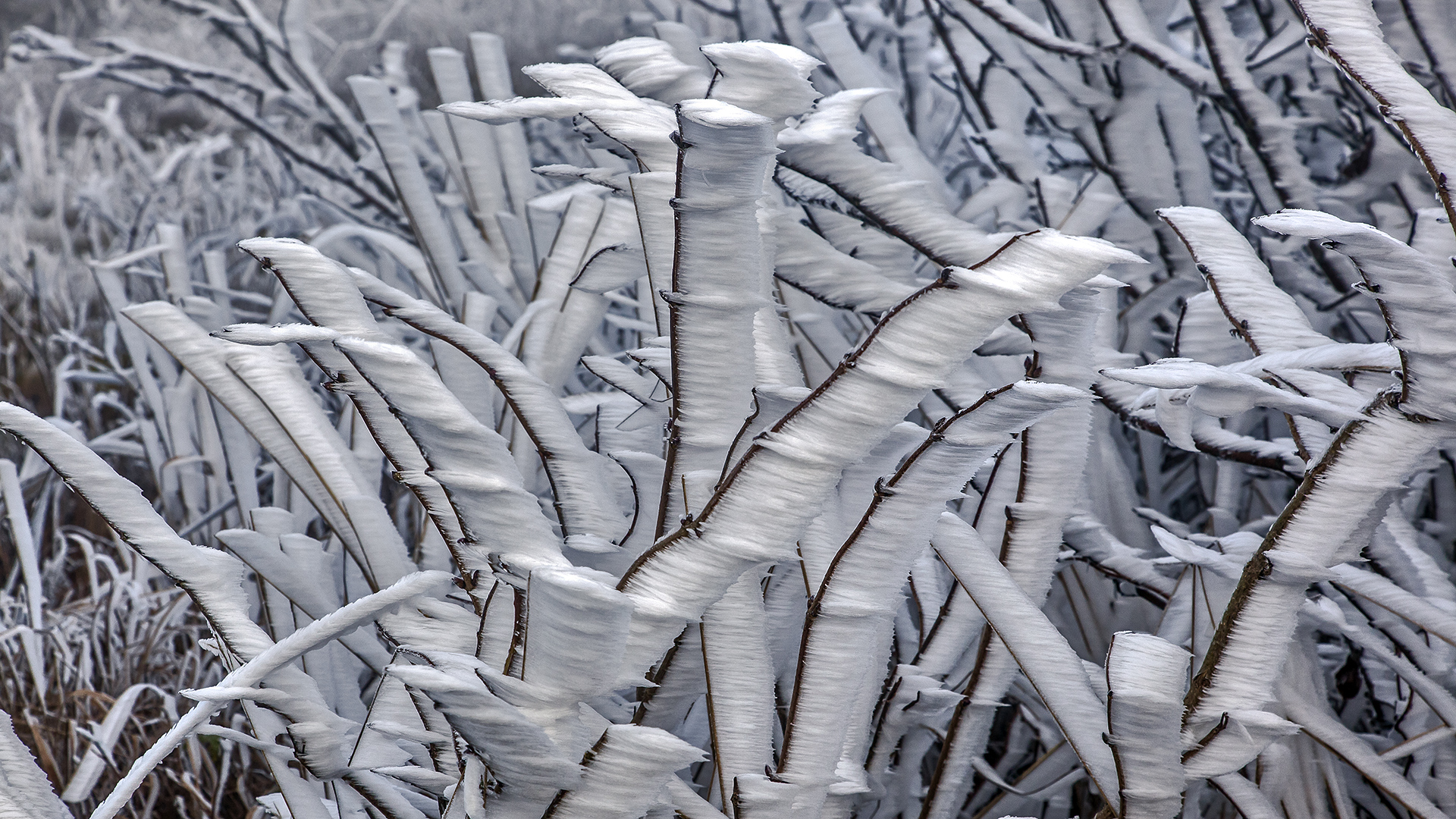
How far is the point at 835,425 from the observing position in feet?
1.05

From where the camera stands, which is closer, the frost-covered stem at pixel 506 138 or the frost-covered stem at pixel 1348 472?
the frost-covered stem at pixel 1348 472

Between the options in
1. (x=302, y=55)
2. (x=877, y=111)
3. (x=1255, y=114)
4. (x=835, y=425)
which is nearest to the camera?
(x=835, y=425)

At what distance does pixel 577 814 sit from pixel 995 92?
1.96 feet

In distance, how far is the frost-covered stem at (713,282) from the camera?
11.6 inches

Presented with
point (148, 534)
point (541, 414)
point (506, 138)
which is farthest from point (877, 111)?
point (148, 534)

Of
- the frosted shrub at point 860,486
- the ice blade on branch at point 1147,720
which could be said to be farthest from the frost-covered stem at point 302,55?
the ice blade on branch at point 1147,720

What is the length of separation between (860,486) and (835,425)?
11 centimetres

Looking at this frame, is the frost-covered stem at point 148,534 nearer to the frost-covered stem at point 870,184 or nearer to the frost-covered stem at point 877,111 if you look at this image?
the frost-covered stem at point 870,184

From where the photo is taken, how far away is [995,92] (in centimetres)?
76

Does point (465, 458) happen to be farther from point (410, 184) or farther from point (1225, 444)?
point (410, 184)

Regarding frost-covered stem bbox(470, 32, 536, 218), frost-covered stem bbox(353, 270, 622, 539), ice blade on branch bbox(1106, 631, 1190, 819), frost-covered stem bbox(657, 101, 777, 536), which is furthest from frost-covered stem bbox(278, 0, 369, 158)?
ice blade on branch bbox(1106, 631, 1190, 819)

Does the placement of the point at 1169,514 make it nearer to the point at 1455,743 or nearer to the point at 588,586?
the point at 1455,743

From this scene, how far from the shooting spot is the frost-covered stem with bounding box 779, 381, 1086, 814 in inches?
13.0

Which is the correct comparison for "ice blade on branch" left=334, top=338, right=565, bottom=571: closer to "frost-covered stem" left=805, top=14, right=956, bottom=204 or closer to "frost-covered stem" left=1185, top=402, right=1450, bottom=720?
Result: "frost-covered stem" left=1185, top=402, right=1450, bottom=720
